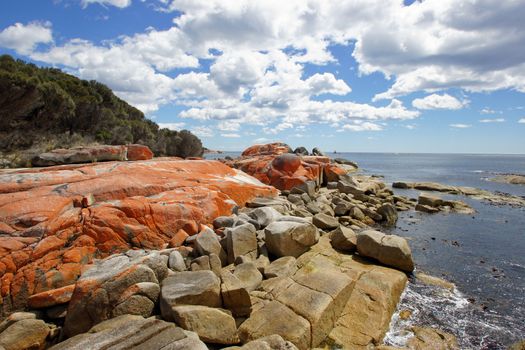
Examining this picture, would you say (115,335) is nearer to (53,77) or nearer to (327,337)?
(327,337)

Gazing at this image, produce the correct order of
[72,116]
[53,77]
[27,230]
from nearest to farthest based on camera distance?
1. [27,230]
2. [72,116]
3. [53,77]

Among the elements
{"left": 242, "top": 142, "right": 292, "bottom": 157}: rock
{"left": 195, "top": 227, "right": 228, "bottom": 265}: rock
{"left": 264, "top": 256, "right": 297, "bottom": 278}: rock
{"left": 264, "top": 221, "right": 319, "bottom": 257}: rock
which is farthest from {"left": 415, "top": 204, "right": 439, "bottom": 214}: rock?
{"left": 195, "top": 227, "right": 228, "bottom": 265}: rock

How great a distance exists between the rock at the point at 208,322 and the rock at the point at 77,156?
37.7 ft

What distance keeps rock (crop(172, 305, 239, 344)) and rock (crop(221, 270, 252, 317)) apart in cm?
52

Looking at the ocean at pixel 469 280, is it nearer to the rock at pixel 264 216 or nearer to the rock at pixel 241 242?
the rock at pixel 241 242

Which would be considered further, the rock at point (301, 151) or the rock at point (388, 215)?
the rock at point (301, 151)

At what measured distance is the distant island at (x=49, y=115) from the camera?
2778cm

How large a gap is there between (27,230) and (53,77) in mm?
37814

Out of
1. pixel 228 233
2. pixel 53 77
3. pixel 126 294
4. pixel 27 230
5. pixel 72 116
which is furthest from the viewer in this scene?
pixel 53 77

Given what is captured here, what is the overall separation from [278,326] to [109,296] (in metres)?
3.61

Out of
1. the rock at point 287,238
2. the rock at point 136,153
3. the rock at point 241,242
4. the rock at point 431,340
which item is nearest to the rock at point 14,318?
the rock at point 241,242

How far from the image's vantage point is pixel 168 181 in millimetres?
11977

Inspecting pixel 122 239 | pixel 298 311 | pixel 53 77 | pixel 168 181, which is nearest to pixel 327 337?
pixel 298 311

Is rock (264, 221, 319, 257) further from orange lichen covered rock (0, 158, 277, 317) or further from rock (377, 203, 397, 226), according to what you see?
rock (377, 203, 397, 226)
